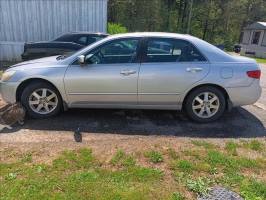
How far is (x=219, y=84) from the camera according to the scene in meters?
5.18

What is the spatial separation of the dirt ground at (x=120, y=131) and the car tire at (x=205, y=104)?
6.0 inches

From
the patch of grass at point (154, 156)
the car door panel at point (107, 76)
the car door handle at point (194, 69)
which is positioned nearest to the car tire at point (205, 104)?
the car door handle at point (194, 69)

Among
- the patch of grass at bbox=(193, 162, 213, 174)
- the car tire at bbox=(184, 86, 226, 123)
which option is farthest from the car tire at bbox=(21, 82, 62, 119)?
the patch of grass at bbox=(193, 162, 213, 174)

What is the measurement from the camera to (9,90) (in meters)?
5.27

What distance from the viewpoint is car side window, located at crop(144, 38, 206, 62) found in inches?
204

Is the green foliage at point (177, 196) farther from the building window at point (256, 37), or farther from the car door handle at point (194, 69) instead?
the building window at point (256, 37)

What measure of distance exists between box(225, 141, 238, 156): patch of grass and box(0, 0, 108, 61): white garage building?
984 cm

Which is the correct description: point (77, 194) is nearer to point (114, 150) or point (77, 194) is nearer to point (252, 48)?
point (114, 150)

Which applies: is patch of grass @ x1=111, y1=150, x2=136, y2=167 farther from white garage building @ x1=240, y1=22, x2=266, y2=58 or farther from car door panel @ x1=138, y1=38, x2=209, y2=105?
white garage building @ x1=240, y1=22, x2=266, y2=58

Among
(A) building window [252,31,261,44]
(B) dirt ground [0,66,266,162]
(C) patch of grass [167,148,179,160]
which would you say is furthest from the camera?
(A) building window [252,31,261,44]

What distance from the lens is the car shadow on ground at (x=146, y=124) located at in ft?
Answer: 16.3

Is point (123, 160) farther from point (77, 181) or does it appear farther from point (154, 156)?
point (77, 181)

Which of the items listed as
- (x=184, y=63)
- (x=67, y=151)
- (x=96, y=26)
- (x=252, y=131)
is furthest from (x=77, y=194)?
(x=96, y=26)

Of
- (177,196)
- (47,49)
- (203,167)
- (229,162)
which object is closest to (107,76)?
(203,167)
